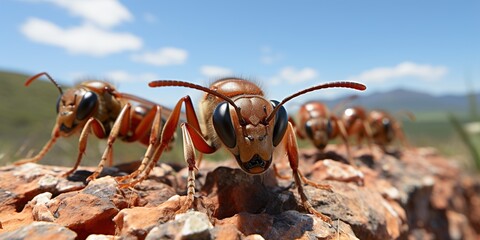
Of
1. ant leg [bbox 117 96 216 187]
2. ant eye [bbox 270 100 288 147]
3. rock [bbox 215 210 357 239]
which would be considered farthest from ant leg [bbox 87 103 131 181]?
ant eye [bbox 270 100 288 147]

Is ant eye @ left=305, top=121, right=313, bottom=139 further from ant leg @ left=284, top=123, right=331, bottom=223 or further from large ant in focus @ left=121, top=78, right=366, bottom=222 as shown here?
large ant in focus @ left=121, top=78, right=366, bottom=222

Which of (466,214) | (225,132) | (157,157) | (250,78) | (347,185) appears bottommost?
(466,214)

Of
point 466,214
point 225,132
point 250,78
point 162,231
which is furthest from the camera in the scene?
point 466,214

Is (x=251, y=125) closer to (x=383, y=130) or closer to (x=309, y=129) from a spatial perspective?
(x=309, y=129)

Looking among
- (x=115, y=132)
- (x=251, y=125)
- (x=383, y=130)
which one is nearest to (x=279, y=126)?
(x=251, y=125)

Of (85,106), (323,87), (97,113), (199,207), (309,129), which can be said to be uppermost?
(323,87)

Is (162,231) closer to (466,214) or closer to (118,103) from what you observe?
(118,103)

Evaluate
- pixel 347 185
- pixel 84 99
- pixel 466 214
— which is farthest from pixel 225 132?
pixel 466 214
